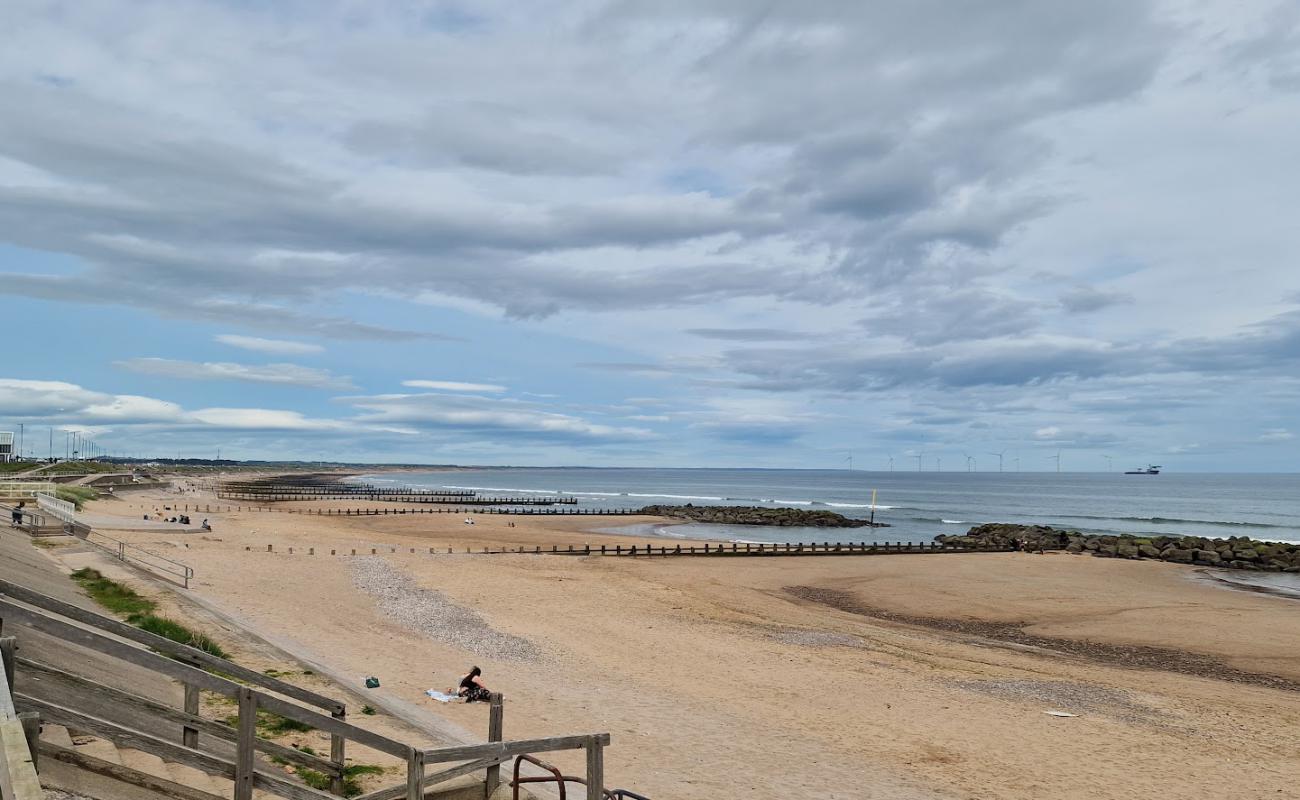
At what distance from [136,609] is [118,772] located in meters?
13.4

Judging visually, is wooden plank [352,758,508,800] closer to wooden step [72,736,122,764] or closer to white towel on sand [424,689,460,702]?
wooden step [72,736,122,764]

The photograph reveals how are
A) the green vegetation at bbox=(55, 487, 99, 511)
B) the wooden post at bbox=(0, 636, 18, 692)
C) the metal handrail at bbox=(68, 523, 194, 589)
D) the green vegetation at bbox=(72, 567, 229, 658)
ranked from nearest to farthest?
the wooden post at bbox=(0, 636, 18, 692) → the green vegetation at bbox=(72, 567, 229, 658) → the metal handrail at bbox=(68, 523, 194, 589) → the green vegetation at bbox=(55, 487, 99, 511)

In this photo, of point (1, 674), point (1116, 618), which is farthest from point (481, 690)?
point (1116, 618)

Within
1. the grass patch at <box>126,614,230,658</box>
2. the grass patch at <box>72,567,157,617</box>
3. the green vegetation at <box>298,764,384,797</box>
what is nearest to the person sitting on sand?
the grass patch at <box>126,614,230,658</box>

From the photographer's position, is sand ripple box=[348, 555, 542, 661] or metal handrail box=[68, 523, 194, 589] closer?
sand ripple box=[348, 555, 542, 661]

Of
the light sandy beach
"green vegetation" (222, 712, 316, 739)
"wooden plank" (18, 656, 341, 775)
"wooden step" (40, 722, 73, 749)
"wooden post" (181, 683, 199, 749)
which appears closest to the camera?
"wooden plank" (18, 656, 341, 775)

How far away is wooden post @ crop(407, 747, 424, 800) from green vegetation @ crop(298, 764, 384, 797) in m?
2.61

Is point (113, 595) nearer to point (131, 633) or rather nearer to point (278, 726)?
point (278, 726)

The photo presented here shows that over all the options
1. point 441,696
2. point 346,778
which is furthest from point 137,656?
point 441,696

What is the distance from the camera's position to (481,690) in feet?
51.8

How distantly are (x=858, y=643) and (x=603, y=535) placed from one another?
153 ft

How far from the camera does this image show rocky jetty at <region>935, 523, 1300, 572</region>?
5478 centimetres

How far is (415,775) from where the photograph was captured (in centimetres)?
761

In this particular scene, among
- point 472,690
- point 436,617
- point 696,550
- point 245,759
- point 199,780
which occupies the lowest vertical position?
point 696,550
